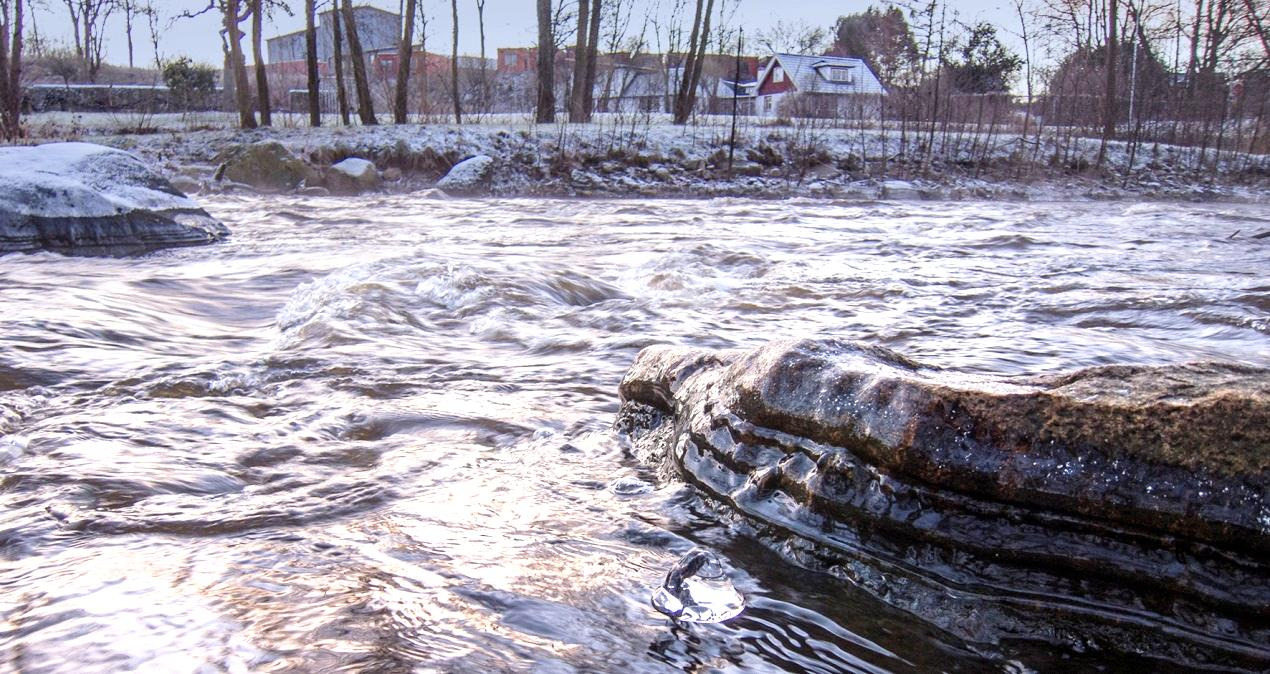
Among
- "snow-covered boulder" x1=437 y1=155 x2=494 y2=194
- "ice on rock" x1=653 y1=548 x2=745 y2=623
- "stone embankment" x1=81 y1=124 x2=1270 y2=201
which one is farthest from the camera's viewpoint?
"stone embankment" x1=81 y1=124 x2=1270 y2=201

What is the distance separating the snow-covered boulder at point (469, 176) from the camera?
15125mm

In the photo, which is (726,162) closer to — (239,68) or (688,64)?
(688,64)

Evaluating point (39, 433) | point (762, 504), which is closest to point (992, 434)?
point (762, 504)

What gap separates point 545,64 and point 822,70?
104 feet

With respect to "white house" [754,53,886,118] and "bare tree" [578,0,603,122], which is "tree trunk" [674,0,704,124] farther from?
"white house" [754,53,886,118]

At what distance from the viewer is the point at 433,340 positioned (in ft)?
14.1

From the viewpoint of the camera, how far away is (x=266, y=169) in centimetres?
1491

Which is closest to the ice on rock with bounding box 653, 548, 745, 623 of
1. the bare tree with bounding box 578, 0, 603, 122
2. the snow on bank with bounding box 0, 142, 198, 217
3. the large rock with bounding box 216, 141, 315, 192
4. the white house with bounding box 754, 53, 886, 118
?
the snow on bank with bounding box 0, 142, 198, 217

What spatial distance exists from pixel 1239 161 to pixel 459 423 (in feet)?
70.1

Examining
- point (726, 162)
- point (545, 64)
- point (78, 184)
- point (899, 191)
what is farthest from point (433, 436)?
point (545, 64)

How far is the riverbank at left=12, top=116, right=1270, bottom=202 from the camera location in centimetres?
1588

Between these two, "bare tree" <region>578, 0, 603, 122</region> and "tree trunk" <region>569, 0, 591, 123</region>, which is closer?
"tree trunk" <region>569, 0, 591, 123</region>

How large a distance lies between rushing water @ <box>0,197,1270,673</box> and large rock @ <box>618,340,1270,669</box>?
0.10m

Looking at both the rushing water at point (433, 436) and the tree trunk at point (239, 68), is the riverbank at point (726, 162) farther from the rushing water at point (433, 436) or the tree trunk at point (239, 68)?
the rushing water at point (433, 436)
